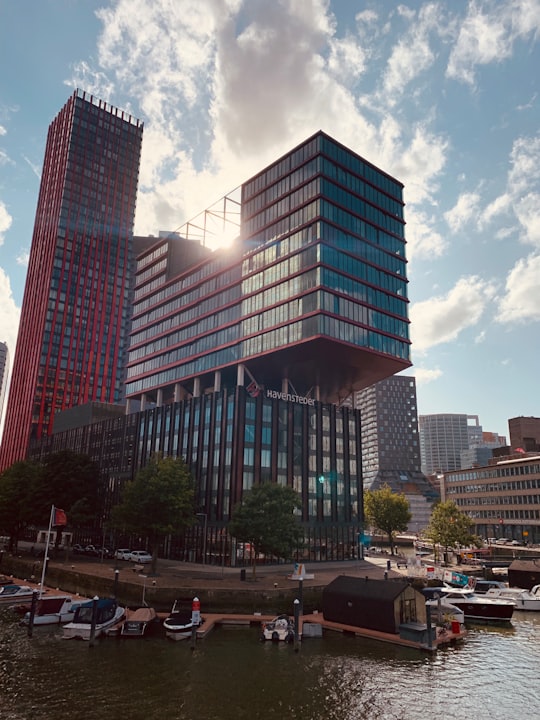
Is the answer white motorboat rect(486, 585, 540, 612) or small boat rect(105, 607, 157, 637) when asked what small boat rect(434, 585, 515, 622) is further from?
small boat rect(105, 607, 157, 637)

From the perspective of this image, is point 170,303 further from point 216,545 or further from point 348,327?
point 216,545

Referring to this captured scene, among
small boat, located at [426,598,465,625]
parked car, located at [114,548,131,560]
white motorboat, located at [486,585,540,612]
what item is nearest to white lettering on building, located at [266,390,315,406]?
parked car, located at [114,548,131,560]

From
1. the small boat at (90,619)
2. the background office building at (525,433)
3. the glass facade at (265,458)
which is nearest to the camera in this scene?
the small boat at (90,619)

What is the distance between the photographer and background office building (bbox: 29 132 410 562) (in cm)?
8712

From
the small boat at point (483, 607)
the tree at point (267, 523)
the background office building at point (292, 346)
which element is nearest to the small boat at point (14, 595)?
the tree at point (267, 523)

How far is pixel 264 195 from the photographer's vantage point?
107 meters

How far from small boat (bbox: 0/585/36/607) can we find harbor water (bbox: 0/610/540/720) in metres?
13.1

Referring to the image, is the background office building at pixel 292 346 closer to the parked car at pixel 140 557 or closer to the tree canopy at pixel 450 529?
the parked car at pixel 140 557

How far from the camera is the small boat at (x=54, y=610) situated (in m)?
48.2

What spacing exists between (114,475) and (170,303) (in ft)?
140

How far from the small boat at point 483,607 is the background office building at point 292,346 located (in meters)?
33.3

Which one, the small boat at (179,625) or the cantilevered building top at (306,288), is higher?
the cantilevered building top at (306,288)

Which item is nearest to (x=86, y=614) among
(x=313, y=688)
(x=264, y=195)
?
(x=313, y=688)

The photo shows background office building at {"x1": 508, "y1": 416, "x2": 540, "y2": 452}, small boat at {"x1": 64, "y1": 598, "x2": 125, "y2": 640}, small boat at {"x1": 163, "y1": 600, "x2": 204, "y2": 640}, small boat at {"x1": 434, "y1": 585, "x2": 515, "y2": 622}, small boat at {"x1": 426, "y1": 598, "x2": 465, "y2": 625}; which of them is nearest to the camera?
small boat at {"x1": 163, "y1": 600, "x2": 204, "y2": 640}
